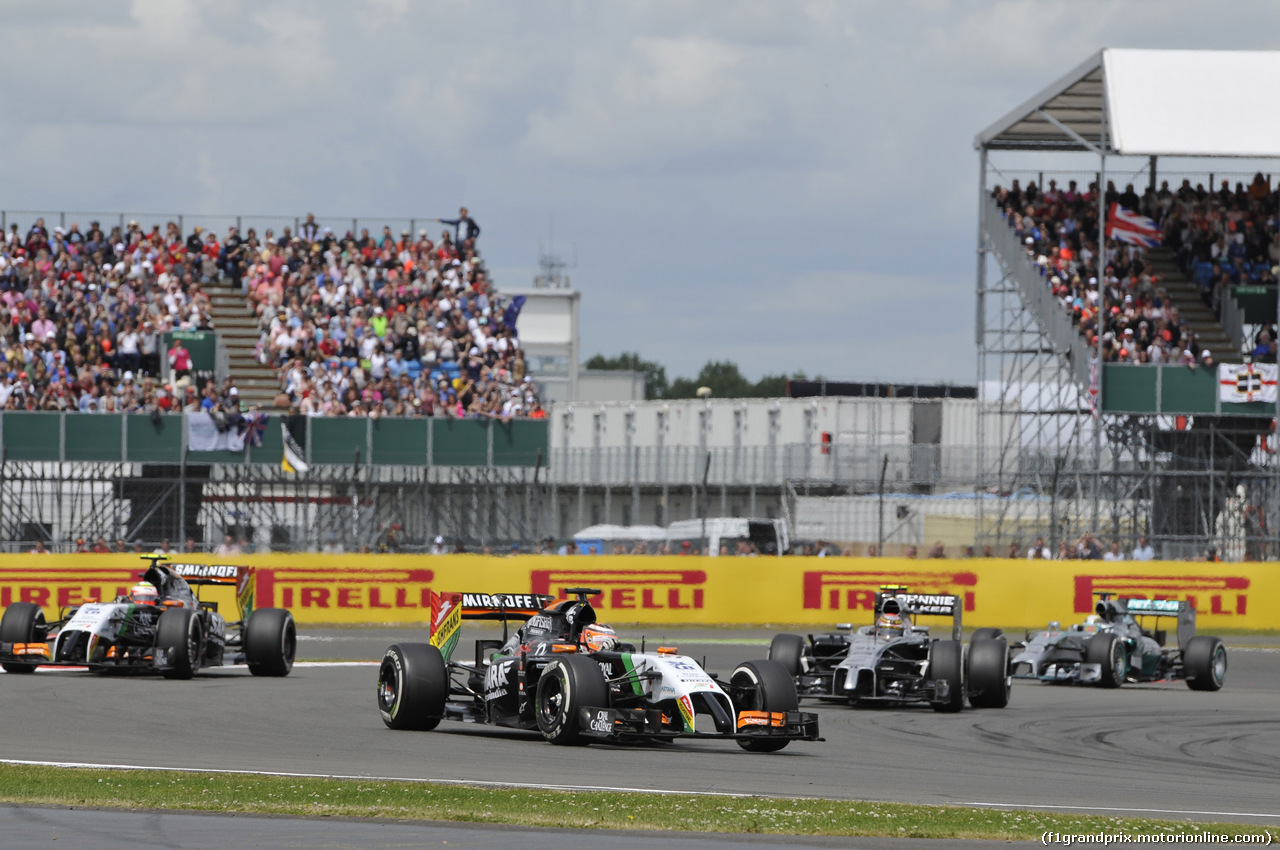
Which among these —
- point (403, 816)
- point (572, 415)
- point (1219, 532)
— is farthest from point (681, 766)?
point (572, 415)

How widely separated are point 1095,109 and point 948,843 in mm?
35718

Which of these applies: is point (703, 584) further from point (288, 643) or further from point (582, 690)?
point (582, 690)

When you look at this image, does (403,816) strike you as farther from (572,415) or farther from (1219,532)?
(572,415)

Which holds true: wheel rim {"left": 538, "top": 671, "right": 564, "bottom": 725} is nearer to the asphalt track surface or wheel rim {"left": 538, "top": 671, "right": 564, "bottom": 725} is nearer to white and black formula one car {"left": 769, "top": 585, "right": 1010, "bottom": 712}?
the asphalt track surface

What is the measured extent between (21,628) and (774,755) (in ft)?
37.3

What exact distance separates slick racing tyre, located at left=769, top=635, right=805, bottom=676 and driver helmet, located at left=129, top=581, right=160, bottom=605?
743 cm

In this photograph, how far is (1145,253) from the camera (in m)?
43.2

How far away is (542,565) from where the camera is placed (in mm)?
32812

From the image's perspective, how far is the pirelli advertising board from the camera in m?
32.3

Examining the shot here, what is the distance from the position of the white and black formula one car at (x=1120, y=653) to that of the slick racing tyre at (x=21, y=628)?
40.1ft

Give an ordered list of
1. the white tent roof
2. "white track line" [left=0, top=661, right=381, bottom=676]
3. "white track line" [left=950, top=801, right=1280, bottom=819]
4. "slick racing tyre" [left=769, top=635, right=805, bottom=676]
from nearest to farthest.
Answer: "white track line" [left=950, top=801, right=1280, bottom=819] < "slick racing tyre" [left=769, top=635, right=805, bottom=676] < "white track line" [left=0, top=661, right=381, bottom=676] < the white tent roof

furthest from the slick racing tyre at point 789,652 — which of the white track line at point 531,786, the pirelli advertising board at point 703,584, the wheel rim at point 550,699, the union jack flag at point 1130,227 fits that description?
the union jack flag at point 1130,227

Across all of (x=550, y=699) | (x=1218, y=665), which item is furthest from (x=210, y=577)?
(x=1218, y=665)

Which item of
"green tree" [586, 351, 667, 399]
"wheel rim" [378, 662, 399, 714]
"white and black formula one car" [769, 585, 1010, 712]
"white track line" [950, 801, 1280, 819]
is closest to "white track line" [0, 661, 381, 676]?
"wheel rim" [378, 662, 399, 714]
